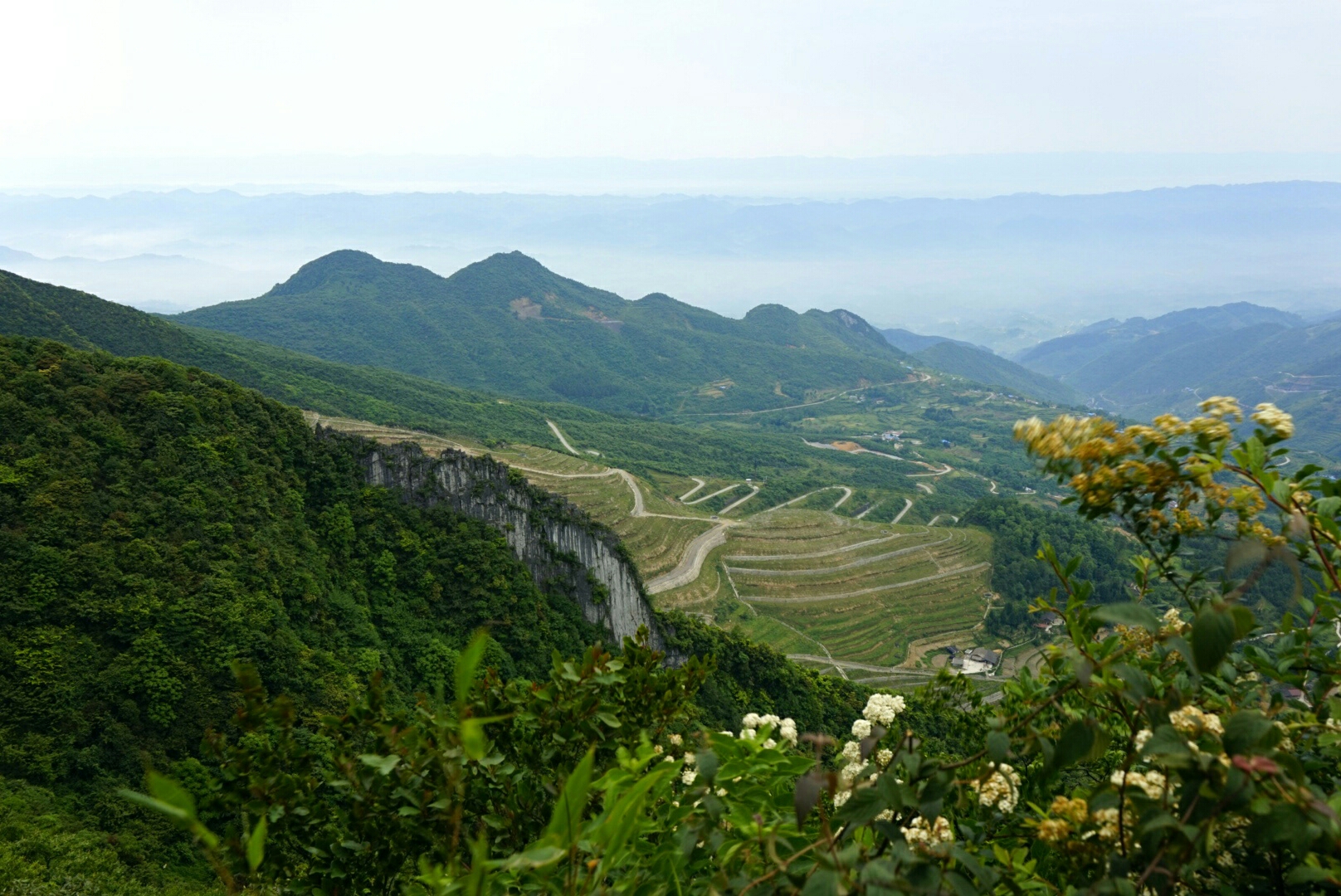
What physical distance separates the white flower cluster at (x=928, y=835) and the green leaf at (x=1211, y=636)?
1.02 m

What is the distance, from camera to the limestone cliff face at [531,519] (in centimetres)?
3319

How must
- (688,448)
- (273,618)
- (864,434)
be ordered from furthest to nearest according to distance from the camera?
1. (864,434)
2. (688,448)
3. (273,618)

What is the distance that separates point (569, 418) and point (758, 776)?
111379 mm

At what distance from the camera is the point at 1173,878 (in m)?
2.08

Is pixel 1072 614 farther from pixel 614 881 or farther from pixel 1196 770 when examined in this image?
pixel 614 881

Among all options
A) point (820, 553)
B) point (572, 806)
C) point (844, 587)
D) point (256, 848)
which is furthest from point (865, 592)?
point (256, 848)

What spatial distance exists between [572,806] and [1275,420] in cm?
300

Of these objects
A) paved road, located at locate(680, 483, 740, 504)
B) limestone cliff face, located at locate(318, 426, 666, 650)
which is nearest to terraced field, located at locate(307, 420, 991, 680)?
paved road, located at locate(680, 483, 740, 504)

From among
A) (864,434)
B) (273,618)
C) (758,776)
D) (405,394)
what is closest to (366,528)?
(273,618)

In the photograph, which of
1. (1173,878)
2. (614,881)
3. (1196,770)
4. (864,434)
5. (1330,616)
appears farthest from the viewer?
(864,434)

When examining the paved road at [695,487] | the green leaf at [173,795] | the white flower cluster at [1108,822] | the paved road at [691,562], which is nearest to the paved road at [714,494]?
the paved road at [695,487]

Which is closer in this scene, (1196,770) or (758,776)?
(1196,770)

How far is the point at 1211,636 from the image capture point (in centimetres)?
185

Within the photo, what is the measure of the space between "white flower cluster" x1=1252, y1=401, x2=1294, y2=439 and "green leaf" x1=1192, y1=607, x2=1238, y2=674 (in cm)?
144
